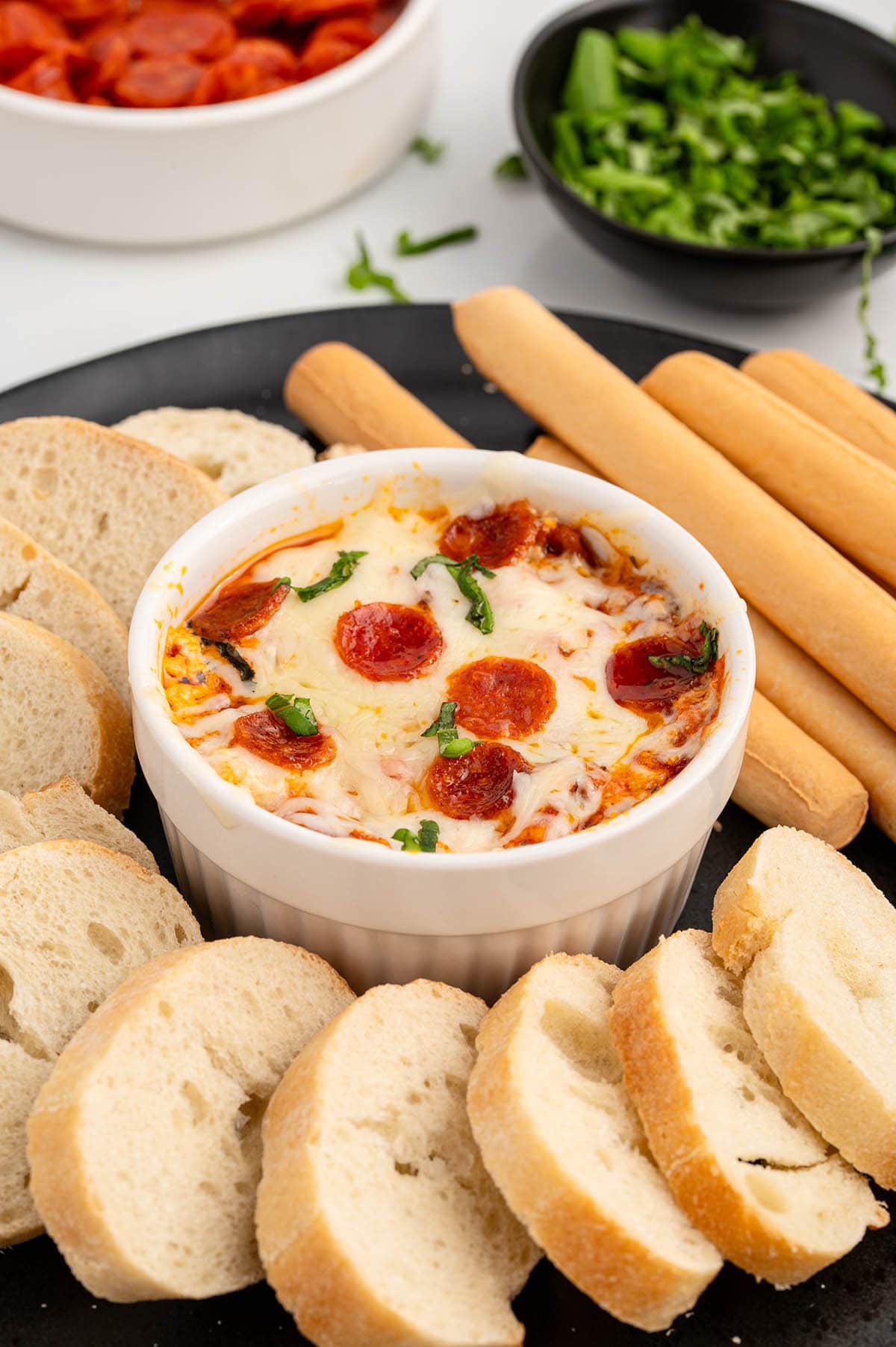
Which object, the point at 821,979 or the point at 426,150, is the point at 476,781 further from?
the point at 426,150

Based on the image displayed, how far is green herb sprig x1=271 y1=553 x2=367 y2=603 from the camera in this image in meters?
3.33

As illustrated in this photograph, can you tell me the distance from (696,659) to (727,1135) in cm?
102

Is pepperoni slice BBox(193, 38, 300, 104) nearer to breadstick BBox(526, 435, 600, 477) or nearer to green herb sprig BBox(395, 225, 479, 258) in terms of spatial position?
green herb sprig BBox(395, 225, 479, 258)

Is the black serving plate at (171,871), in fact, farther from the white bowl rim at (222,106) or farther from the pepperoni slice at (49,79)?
the pepperoni slice at (49,79)

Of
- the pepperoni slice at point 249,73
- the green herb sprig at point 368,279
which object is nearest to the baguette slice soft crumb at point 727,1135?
the green herb sprig at point 368,279

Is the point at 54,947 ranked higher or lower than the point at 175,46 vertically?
lower

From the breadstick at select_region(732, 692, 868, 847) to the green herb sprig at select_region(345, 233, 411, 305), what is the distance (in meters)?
2.44

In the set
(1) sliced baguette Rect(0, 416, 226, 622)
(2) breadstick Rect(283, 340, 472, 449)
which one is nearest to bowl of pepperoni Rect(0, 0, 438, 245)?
(2) breadstick Rect(283, 340, 472, 449)

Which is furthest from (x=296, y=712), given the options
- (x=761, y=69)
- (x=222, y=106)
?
(x=761, y=69)

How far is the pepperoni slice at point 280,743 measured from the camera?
2986 mm

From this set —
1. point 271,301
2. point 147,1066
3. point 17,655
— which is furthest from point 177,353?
point 147,1066

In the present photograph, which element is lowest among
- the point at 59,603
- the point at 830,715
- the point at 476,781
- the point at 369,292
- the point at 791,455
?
the point at 369,292

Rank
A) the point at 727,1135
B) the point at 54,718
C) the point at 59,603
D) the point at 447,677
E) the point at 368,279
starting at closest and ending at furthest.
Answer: the point at 727,1135 → the point at 447,677 → the point at 54,718 → the point at 59,603 → the point at 368,279

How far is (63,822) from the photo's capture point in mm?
3225
